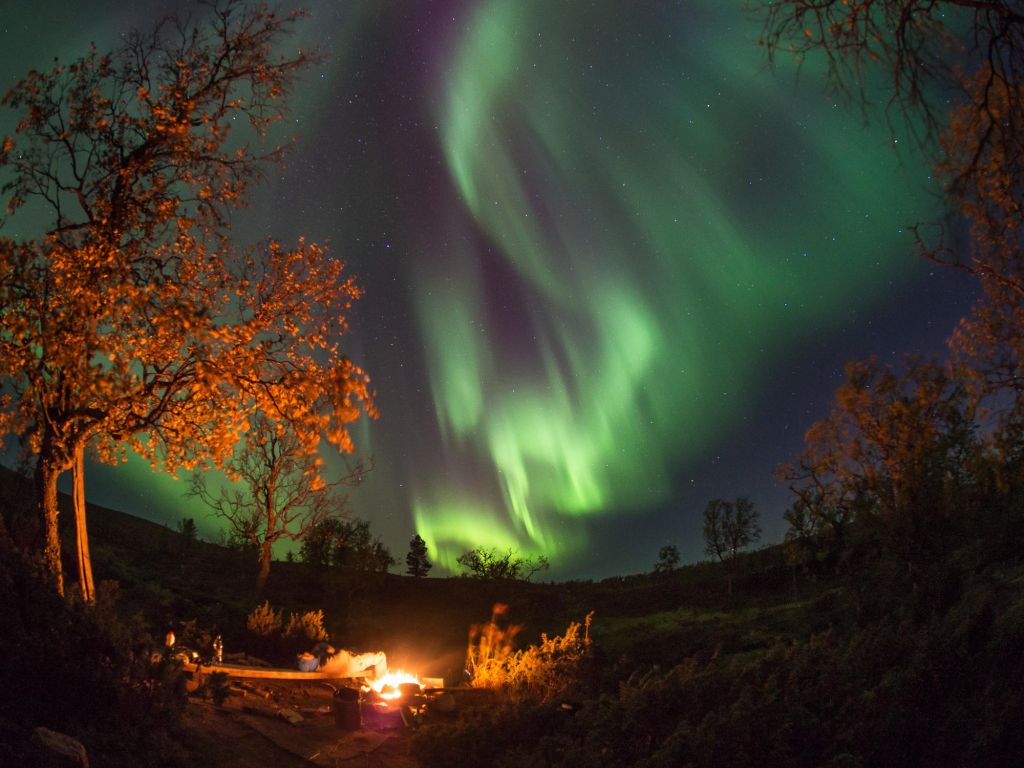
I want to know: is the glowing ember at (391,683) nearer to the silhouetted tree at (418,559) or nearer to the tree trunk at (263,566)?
the tree trunk at (263,566)

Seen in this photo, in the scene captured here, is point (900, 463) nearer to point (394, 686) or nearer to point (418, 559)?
point (394, 686)

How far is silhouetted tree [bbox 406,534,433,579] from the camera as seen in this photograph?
56303 millimetres

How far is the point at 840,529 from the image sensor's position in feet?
103

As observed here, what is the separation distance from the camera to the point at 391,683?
47.5 ft

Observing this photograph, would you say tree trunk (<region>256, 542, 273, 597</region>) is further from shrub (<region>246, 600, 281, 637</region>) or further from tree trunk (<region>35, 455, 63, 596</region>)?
tree trunk (<region>35, 455, 63, 596</region>)

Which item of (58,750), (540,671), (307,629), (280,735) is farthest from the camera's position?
(307,629)

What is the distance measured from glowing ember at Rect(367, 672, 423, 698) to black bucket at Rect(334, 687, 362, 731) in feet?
4.48

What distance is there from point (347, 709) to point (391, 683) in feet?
8.06

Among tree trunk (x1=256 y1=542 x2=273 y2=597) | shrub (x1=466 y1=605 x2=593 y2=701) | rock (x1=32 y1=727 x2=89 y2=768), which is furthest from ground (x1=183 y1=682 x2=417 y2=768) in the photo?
tree trunk (x1=256 y1=542 x2=273 y2=597)

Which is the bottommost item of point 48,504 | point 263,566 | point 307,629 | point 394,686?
point 394,686

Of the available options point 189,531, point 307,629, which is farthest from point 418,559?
point 307,629

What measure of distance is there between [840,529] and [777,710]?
26.4 meters

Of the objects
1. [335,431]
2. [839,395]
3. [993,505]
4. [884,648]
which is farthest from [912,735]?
[839,395]

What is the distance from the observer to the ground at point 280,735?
9156mm
